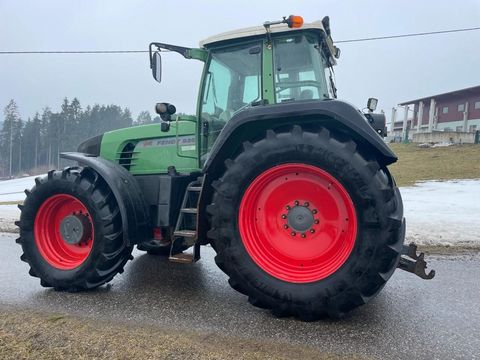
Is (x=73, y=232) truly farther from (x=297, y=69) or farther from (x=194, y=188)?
(x=297, y=69)

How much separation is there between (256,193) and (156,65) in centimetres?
178

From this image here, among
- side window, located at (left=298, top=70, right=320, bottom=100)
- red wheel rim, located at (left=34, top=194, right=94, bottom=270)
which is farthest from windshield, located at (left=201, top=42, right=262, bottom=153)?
red wheel rim, located at (left=34, top=194, right=94, bottom=270)

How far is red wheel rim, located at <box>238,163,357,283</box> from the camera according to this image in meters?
3.23

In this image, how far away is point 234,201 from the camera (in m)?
3.30

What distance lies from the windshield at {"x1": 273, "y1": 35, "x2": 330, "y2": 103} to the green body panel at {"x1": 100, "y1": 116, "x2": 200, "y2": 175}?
1.09 meters

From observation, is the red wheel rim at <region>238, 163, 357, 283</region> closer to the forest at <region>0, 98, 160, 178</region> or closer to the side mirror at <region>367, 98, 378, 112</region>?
the side mirror at <region>367, 98, 378, 112</region>

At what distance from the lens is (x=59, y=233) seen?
4305mm

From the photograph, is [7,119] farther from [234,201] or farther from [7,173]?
[234,201]

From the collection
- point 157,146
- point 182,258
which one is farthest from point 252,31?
point 182,258

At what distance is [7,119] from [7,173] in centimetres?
1057

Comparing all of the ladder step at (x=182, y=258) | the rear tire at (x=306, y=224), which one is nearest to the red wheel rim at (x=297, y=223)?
the rear tire at (x=306, y=224)

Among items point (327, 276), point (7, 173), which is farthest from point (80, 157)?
point (7, 173)

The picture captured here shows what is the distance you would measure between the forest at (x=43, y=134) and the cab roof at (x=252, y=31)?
69.7 metres

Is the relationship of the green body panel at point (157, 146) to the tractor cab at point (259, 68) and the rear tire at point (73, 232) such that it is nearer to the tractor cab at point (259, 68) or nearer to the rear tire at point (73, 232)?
the tractor cab at point (259, 68)
